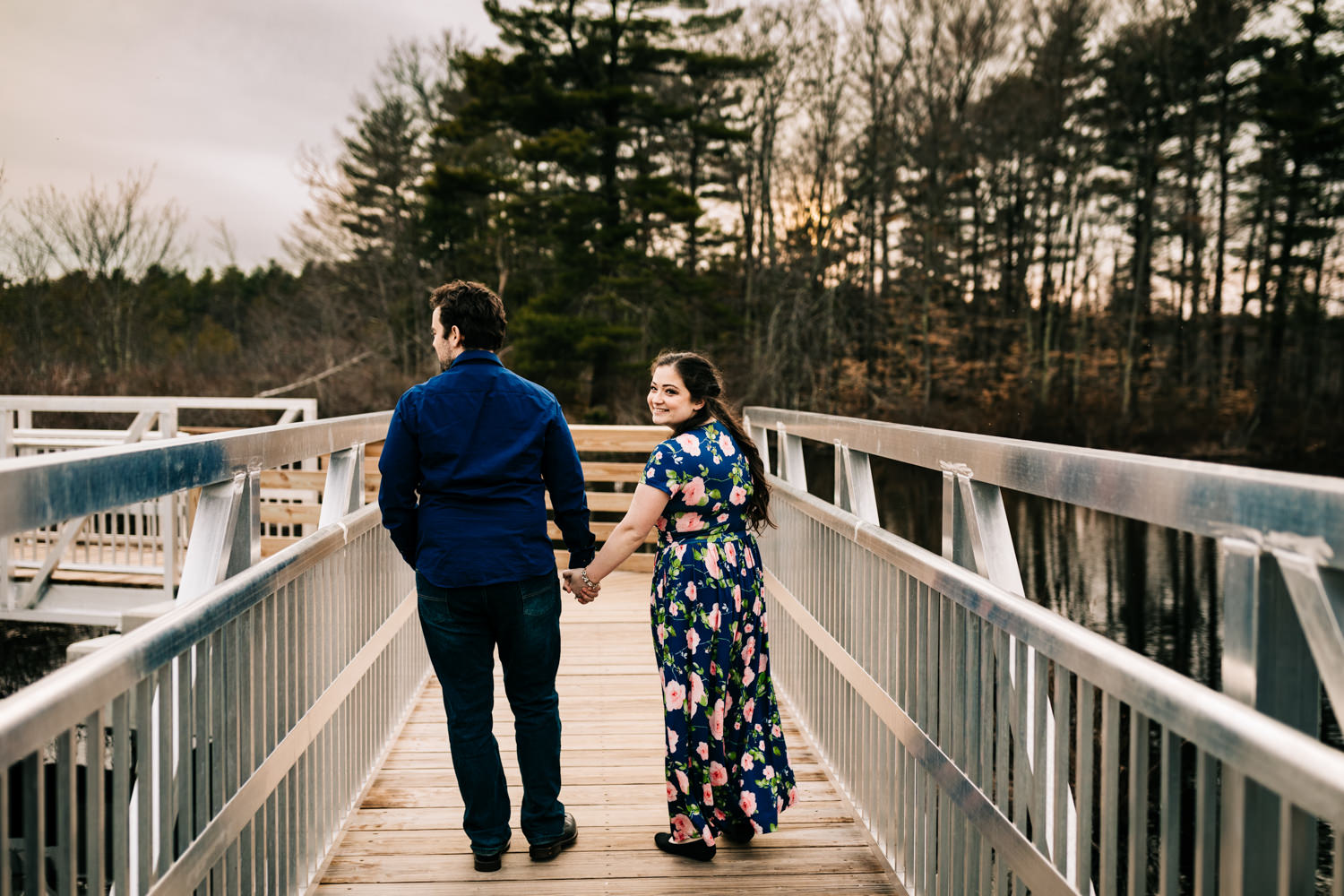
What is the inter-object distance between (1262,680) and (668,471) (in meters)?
1.75

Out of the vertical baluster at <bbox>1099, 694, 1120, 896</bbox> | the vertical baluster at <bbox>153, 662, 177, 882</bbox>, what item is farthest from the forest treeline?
the vertical baluster at <bbox>1099, 694, 1120, 896</bbox>

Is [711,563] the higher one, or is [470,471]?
[470,471]

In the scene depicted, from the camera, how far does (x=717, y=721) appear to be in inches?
110

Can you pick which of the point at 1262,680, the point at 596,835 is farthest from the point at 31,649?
the point at 1262,680

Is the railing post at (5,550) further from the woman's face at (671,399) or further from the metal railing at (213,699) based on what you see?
the woman's face at (671,399)

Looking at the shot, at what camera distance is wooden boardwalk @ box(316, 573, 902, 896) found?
2.69m

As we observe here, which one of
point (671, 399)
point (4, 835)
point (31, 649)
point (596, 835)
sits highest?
point (671, 399)

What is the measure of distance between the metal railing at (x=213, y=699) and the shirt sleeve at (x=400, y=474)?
21 centimetres

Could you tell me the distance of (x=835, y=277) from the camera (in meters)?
22.4

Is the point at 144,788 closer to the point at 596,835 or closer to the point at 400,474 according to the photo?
the point at 400,474

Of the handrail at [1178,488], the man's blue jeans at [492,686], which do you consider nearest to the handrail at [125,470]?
the man's blue jeans at [492,686]

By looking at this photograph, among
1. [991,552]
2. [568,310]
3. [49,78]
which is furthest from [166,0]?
[991,552]

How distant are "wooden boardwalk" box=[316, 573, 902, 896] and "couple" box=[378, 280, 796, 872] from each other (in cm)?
9

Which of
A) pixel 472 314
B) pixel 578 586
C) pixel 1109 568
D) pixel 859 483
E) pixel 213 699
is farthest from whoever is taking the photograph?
pixel 1109 568
